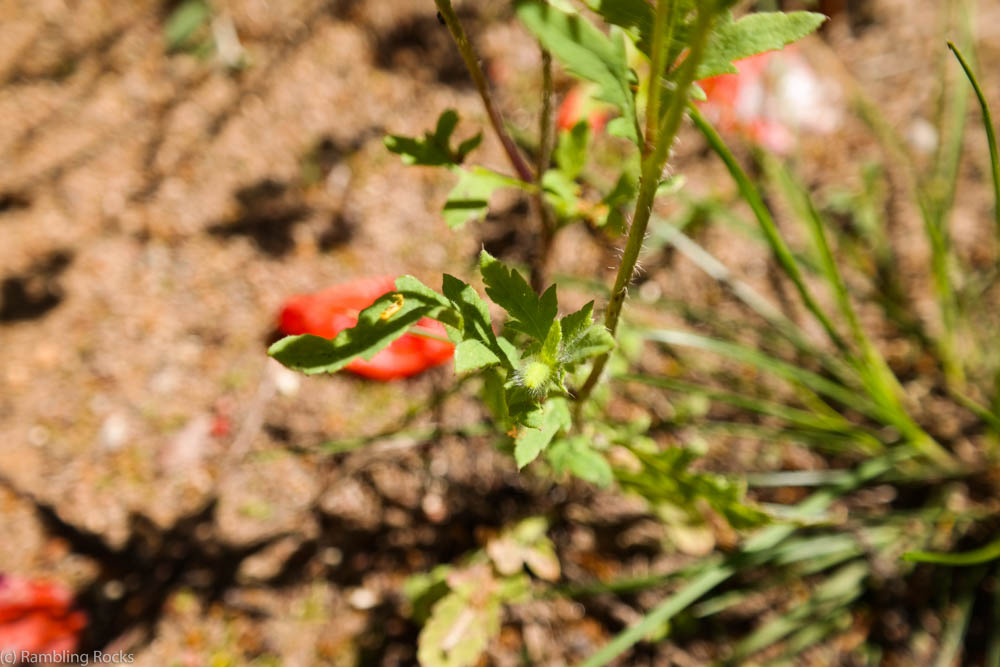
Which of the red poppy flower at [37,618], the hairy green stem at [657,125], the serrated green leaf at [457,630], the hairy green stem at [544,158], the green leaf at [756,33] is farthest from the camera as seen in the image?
the red poppy flower at [37,618]

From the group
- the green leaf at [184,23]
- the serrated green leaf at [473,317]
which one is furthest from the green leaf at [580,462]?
the green leaf at [184,23]

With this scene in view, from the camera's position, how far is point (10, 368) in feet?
5.58

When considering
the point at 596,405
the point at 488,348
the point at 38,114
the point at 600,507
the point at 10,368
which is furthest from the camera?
the point at 38,114

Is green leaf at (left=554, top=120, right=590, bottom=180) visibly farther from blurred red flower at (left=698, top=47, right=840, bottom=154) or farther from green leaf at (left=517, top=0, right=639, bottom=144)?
blurred red flower at (left=698, top=47, right=840, bottom=154)

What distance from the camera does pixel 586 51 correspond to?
67cm

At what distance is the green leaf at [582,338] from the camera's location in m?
0.72

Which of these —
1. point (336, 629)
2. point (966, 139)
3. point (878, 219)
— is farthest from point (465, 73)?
point (336, 629)

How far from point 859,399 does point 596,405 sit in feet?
2.09

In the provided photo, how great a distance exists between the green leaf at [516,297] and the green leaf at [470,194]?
7.1 inches

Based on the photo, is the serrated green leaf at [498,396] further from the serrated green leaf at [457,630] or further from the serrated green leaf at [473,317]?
the serrated green leaf at [457,630]

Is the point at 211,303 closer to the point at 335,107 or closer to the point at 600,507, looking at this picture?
the point at 335,107

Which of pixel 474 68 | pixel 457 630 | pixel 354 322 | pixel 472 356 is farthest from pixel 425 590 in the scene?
pixel 474 68

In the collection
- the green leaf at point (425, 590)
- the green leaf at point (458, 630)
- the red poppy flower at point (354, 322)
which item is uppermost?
the red poppy flower at point (354, 322)

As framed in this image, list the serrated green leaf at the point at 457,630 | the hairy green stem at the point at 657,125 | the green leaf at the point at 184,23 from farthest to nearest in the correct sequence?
the green leaf at the point at 184,23 < the serrated green leaf at the point at 457,630 < the hairy green stem at the point at 657,125
